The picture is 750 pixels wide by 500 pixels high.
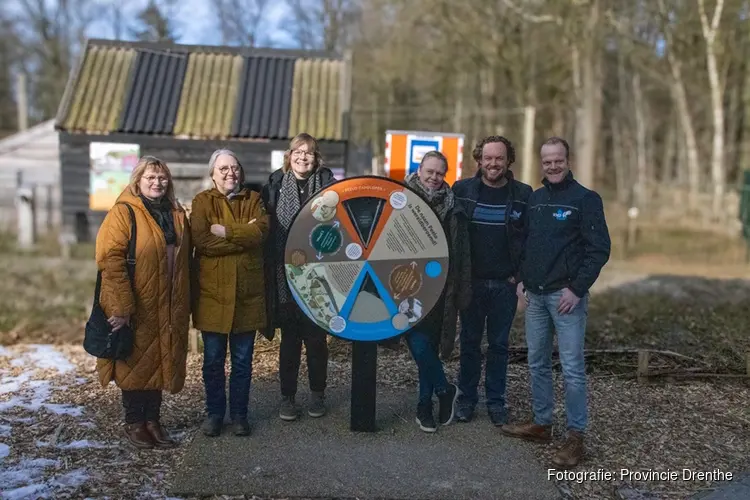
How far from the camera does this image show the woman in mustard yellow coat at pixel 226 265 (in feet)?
14.1

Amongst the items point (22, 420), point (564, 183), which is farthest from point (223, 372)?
point (564, 183)

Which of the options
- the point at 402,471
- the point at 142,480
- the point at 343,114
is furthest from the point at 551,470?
the point at 343,114

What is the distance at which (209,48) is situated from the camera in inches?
566

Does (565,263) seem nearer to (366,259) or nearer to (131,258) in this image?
(366,259)

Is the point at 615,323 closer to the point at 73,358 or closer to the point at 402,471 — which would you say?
the point at 402,471

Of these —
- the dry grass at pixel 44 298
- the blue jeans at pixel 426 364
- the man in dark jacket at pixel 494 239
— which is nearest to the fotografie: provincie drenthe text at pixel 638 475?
the man in dark jacket at pixel 494 239

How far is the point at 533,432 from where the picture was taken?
4.62m

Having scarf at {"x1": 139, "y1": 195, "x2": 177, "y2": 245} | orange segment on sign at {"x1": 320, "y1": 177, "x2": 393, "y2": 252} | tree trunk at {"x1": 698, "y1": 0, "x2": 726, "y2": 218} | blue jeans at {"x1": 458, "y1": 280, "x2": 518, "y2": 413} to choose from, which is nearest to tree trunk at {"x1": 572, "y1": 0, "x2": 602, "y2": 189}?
tree trunk at {"x1": 698, "y1": 0, "x2": 726, "y2": 218}

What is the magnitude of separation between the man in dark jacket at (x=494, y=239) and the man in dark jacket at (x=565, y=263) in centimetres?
20

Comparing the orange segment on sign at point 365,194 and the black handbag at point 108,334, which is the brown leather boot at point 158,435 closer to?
the black handbag at point 108,334

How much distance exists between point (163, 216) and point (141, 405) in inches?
46.5

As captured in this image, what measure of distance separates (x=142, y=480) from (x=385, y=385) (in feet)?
7.50

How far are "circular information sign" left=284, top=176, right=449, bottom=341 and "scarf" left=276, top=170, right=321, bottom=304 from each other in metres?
0.14

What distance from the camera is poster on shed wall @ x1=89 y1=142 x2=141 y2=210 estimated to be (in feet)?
45.3
